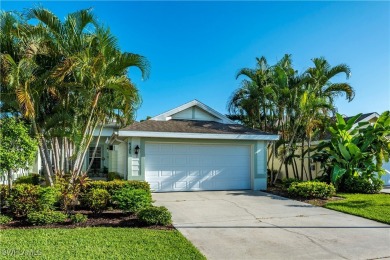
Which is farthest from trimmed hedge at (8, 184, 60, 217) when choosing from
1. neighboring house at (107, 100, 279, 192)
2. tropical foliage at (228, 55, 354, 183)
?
tropical foliage at (228, 55, 354, 183)

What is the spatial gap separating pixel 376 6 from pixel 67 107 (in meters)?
10.1

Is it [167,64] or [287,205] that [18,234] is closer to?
[287,205]

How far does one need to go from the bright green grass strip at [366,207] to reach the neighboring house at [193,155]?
4025 millimetres

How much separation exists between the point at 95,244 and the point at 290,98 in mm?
11567

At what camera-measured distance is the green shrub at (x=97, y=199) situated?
798 cm

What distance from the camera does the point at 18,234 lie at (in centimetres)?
598

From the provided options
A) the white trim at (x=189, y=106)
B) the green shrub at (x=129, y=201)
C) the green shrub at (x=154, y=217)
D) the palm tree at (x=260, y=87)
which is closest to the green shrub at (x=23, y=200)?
the green shrub at (x=129, y=201)

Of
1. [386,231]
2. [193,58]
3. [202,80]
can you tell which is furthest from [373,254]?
[202,80]

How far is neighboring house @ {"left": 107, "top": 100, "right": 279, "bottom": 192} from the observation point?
12.3 m

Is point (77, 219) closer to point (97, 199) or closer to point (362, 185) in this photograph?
point (97, 199)

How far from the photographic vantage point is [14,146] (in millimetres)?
7191

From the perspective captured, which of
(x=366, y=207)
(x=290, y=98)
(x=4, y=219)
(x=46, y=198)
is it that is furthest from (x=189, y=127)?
(x=4, y=219)

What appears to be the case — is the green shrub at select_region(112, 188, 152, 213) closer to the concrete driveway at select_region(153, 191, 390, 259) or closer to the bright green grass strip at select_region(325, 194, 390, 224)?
the concrete driveway at select_region(153, 191, 390, 259)

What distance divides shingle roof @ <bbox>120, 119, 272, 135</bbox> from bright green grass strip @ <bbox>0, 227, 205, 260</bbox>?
631cm
